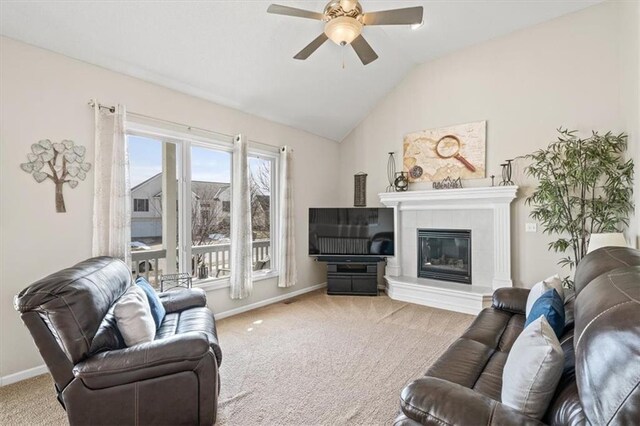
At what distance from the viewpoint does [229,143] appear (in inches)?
166

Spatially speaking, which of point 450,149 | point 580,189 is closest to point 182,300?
point 450,149

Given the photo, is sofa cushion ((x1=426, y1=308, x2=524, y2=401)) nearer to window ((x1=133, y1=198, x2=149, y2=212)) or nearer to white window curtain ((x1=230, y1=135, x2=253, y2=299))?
white window curtain ((x1=230, y1=135, x2=253, y2=299))

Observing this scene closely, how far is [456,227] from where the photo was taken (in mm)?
4785

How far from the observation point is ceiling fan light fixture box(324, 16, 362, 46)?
7.62ft

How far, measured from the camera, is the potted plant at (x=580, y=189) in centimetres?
338

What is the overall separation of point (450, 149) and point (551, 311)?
11.6 feet

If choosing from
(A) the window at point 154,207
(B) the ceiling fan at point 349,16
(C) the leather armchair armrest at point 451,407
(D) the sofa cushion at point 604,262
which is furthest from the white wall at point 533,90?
(A) the window at point 154,207

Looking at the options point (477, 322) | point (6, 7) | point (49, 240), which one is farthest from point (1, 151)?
point (477, 322)

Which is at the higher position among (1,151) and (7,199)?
(1,151)

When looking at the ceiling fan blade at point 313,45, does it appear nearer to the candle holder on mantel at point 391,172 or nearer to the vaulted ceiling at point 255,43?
the vaulted ceiling at point 255,43

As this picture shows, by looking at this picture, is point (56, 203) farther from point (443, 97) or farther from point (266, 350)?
point (443, 97)

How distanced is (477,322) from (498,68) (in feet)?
12.2

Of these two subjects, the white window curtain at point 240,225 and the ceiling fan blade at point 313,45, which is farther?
the white window curtain at point 240,225

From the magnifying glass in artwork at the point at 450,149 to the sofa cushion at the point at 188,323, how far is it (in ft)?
13.1
